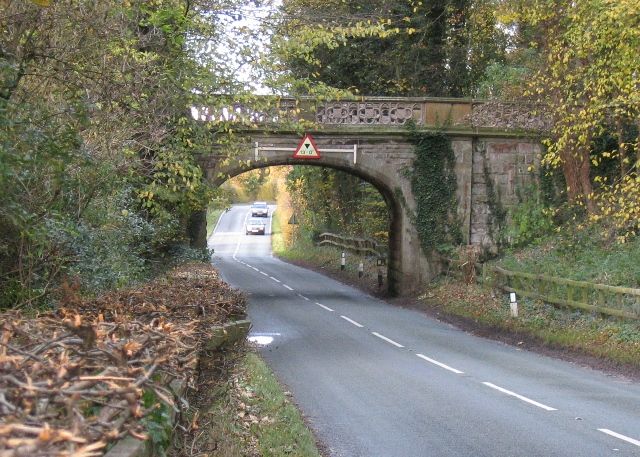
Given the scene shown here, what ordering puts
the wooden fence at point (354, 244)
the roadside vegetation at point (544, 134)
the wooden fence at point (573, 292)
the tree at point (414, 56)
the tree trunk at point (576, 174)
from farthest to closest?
1. the wooden fence at point (354, 244)
2. the tree at point (414, 56)
3. the tree trunk at point (576, 174)
4. the roadside vegetation at point (544, 134)
5. the wooden fence at point (573, 292)

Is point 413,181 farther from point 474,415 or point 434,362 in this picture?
point 474,415

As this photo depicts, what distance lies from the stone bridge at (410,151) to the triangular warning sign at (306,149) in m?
0.30

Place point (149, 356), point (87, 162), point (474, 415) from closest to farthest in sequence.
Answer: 1. point (149, 356)
2. point (87, 162)
3. point (474, 415)

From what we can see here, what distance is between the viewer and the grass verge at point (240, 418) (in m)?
5.71

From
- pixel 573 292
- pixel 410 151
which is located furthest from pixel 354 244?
pixel 573 292

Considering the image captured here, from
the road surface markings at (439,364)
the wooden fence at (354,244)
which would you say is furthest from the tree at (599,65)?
the wooden fence at (354,244)

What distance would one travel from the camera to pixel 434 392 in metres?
11.3

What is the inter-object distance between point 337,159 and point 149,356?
22306 mm

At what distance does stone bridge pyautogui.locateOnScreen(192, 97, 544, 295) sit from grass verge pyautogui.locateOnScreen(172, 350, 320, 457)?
47.6 ft

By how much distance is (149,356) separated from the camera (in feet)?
11.2

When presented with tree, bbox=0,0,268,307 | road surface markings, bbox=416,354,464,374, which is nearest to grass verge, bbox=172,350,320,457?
tree, bbox=0,0,268,307

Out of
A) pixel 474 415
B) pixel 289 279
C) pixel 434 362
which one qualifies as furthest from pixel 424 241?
pixel 474 415

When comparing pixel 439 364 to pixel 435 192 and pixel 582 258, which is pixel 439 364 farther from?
pixel 435 192

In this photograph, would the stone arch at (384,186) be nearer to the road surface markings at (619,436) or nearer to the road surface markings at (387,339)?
the road surface markings at (387,339)
